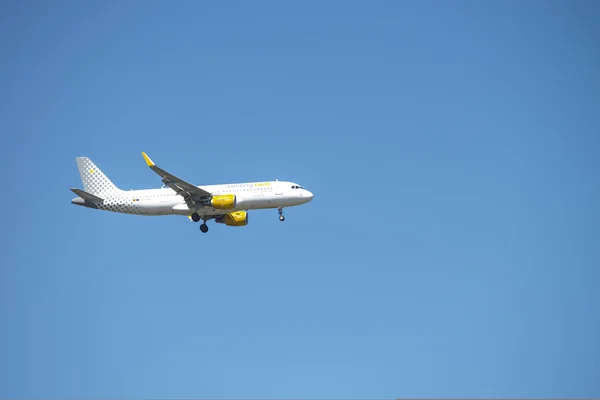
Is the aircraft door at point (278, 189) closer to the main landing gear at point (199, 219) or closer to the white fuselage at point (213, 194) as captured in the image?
the white fuselage at point (213, 194)

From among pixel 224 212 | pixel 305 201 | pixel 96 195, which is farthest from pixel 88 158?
pixel 305 201

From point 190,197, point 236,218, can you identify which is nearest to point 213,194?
point 190,197

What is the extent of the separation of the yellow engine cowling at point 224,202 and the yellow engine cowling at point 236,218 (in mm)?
4925

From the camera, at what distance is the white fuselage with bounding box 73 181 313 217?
7000 cm

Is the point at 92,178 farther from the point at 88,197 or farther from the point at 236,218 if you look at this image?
the point at 236,218

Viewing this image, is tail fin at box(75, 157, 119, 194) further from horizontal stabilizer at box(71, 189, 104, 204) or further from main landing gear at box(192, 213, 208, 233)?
main landing gear at box(192, 213, 208, 233)

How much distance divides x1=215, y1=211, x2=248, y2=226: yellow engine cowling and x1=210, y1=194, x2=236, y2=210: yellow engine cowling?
4925mm

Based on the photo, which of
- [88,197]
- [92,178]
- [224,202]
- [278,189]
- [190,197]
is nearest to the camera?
[224,202]

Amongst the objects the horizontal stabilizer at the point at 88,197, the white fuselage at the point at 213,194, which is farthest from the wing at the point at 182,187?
the horizontal stabilizer at the point at 88,197

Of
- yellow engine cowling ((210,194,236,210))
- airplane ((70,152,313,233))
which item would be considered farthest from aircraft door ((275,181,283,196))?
yellow engine cowling ((210,194,236,210))

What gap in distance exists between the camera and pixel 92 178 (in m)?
75.9

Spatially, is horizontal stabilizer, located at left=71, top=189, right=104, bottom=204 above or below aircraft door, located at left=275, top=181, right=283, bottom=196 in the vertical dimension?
below

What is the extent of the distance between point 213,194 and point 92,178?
46.3ft

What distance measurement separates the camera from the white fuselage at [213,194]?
7000 cm
